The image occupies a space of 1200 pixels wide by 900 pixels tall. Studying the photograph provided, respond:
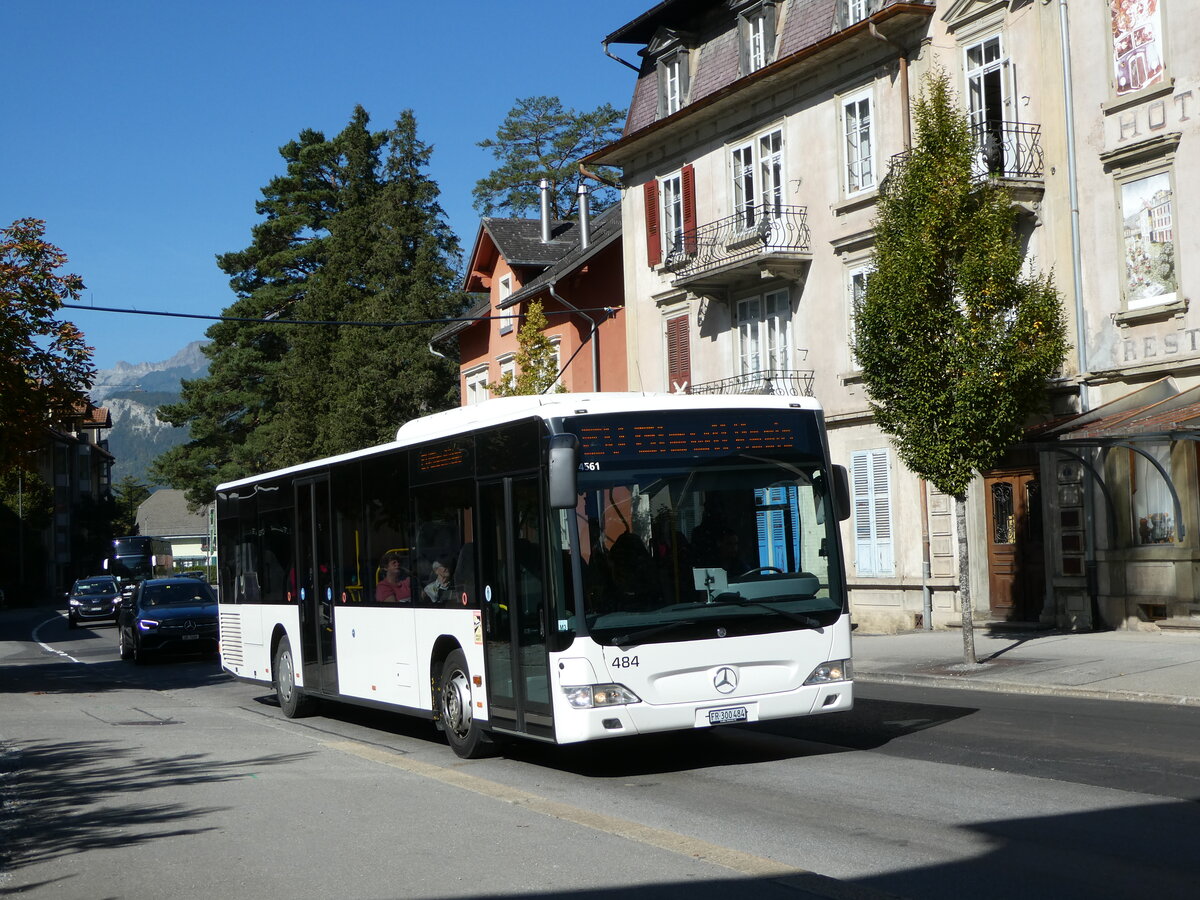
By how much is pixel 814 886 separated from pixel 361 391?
46659 mm

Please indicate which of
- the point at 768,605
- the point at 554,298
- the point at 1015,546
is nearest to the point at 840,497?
the point at 768,605

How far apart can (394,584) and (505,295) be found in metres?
33.1

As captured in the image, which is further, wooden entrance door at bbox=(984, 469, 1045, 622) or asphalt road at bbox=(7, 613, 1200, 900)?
wooden entrance door at bbox=(984, 469, 1045, 622)

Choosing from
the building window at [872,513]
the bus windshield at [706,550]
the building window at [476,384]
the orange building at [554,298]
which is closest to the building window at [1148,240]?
the building window at [872,513]

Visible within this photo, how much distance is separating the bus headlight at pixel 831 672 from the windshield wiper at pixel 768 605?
0.26 m

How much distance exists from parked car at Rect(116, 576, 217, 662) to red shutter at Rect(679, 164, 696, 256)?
41.0ft

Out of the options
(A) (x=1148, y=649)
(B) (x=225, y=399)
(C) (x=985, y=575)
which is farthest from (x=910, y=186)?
(B) (x=225, y=399)

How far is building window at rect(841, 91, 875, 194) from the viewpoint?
89.7 feet

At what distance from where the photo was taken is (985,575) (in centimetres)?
2502

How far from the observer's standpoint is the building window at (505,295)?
4534 cm

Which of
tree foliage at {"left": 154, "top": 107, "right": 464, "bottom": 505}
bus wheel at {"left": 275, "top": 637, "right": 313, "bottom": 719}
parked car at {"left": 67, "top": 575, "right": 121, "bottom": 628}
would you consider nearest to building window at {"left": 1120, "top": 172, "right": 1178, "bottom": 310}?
bus wheel at {"left": 275, "top": 637, "right": 313, "bottom": 719}

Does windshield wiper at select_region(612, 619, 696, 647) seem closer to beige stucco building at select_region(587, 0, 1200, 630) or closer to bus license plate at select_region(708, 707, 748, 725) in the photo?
bus license plate at select_region(708, 707, 748, 725)

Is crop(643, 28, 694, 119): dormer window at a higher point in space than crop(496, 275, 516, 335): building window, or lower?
higher

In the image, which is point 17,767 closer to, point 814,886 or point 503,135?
point 814,886
